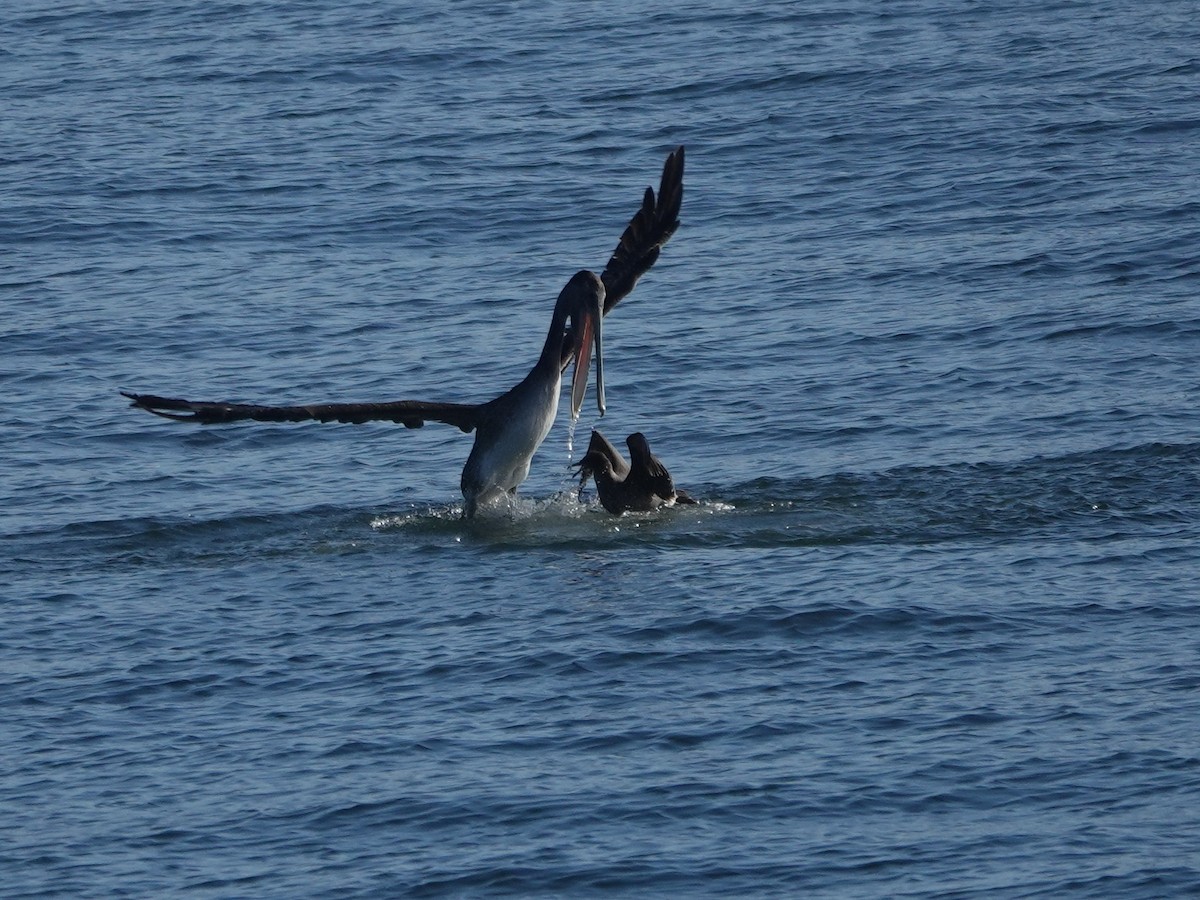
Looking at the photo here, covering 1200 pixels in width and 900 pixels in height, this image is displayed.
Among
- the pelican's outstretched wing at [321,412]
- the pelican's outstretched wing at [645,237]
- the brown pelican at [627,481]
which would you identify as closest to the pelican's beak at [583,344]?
the brown pelican at [627,481]

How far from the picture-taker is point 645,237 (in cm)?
2022

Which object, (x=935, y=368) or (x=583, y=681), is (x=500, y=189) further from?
(x=583, y=681)

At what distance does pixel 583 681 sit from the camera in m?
15.2

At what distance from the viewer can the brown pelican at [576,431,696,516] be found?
60.2 ft

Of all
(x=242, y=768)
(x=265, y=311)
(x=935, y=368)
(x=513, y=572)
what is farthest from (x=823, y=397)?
(x=242, y=768)

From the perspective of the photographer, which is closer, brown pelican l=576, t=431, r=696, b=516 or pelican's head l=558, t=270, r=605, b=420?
brown pelican l=576, t=431, r=696, b=516

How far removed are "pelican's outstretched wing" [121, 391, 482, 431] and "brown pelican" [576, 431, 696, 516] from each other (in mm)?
1032

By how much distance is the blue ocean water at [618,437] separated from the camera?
1314 centimetres

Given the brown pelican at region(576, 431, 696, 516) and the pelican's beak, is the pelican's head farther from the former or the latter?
the brown pelican at region(576, 431, 696, 516)

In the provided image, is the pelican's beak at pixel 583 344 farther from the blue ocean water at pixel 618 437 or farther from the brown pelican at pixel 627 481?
the blue ocean water at pixel 618 437

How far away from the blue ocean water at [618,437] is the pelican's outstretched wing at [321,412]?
108 centimetres

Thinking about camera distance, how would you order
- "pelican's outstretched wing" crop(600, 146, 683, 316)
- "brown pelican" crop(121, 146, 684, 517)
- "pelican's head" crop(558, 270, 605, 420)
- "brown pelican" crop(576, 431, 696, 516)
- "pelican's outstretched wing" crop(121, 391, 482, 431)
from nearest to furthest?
"pelican's outstretched wing" crop(121, 391, 482, 431) < "brown pelican" crop(576, 431, 696, 516) < "brown pelican" crop(121, 146, 684, 517) < "pelican's head" crop(558, 270, 605, 420) < "pelican's outstretched wing" crop(600, 146, 683, 316)

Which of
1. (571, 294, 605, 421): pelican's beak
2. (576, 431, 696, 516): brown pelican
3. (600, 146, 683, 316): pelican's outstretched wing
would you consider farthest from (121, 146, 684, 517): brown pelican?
(600, 146, 683, 316): pelican's outstretched wing

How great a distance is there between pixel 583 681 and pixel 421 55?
24.7 meters
